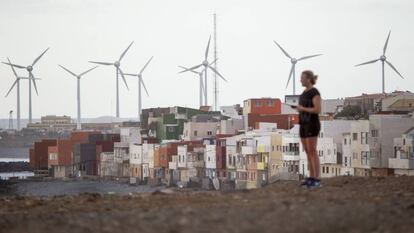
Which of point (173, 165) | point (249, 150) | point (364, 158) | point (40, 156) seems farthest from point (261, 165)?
point (40, 156)

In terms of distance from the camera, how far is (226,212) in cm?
1673

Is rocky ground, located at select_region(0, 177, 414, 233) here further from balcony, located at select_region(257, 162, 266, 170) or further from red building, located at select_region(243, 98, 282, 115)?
red building, located at select_region(243, 98, 282, 115)

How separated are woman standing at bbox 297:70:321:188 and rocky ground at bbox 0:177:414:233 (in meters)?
0.73

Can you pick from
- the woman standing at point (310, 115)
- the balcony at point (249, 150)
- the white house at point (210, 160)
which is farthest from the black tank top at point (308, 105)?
the white house at point (210, 160)

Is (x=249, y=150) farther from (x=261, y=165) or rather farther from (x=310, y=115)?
(x=310, y=115)

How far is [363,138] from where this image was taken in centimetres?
9019

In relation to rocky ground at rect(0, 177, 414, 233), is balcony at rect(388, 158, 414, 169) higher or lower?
lower

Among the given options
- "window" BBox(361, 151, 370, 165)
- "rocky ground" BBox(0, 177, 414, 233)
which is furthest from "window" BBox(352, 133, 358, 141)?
"rocky ground" BBox(0, 177, 414, 233)

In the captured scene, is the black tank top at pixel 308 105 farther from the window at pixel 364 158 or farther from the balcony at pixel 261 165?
the balcony at pixel 261 165

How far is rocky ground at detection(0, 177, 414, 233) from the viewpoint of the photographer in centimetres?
1498

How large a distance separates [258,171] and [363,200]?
8989 cm

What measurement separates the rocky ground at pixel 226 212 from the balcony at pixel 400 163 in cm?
A: 5940

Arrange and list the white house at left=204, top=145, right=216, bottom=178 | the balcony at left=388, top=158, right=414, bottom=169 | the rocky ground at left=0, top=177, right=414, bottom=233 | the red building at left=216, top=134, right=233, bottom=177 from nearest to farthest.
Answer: the rocky ground at left=0, top=177, right=414, bottom=233 → the balcony at left=388, top=158, right=414, bottom=169 → the red building at left=216, top=134, right=233, bottom=177 → the white house at left=204, top=145, right=216, bottom=178

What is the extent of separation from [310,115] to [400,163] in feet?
205
